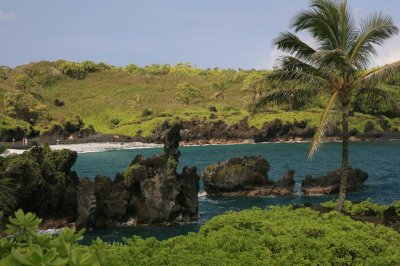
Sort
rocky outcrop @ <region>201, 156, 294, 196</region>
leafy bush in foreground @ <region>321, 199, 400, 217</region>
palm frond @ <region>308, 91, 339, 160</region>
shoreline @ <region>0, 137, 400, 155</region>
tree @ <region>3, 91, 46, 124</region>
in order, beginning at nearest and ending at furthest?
1. palm frond @ <region>308, 91, 339, 160</region>
2. leafy bush in foreground @ <region>321, 199, 400, 217</region>
3. rocky outcrop @ <region>201, 156, 294, 196</region>
4. shoreline @ <region>0, 137, 400, 155</region>
5. tree @ <region>3, 91, 46, 124</region>

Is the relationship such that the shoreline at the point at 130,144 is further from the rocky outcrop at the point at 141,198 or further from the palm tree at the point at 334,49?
the palm tree at the point at 334,49

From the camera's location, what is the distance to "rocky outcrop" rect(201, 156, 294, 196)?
47.4 metres

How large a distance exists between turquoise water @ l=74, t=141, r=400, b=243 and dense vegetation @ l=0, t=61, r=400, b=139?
48.2 feet

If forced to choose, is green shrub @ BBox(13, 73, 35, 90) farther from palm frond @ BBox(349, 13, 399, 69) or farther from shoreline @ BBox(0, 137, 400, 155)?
palm frond @ BBox(349, 13, 399, 69)

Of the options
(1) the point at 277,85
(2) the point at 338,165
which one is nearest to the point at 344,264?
(1) the point at 277,85

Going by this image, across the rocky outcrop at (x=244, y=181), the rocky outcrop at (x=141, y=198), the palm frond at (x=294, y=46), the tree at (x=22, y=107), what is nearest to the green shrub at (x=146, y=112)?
the tree at (x=22, y=107)

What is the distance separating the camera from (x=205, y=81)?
18112 centimetres

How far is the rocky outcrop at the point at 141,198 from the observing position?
33719 millimetres

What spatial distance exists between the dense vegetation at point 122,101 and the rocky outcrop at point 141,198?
68649 mm

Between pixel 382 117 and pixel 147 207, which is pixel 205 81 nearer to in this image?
pixel 382 117

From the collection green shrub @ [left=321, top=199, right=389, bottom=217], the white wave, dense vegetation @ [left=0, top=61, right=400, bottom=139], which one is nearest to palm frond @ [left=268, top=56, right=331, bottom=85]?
green shrub @ [left=321, top=199, right=389, bottom=217]

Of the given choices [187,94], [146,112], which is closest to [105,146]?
[146,112]

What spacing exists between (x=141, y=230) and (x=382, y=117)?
105576 mm

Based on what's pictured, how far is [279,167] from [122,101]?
97.0 meters
